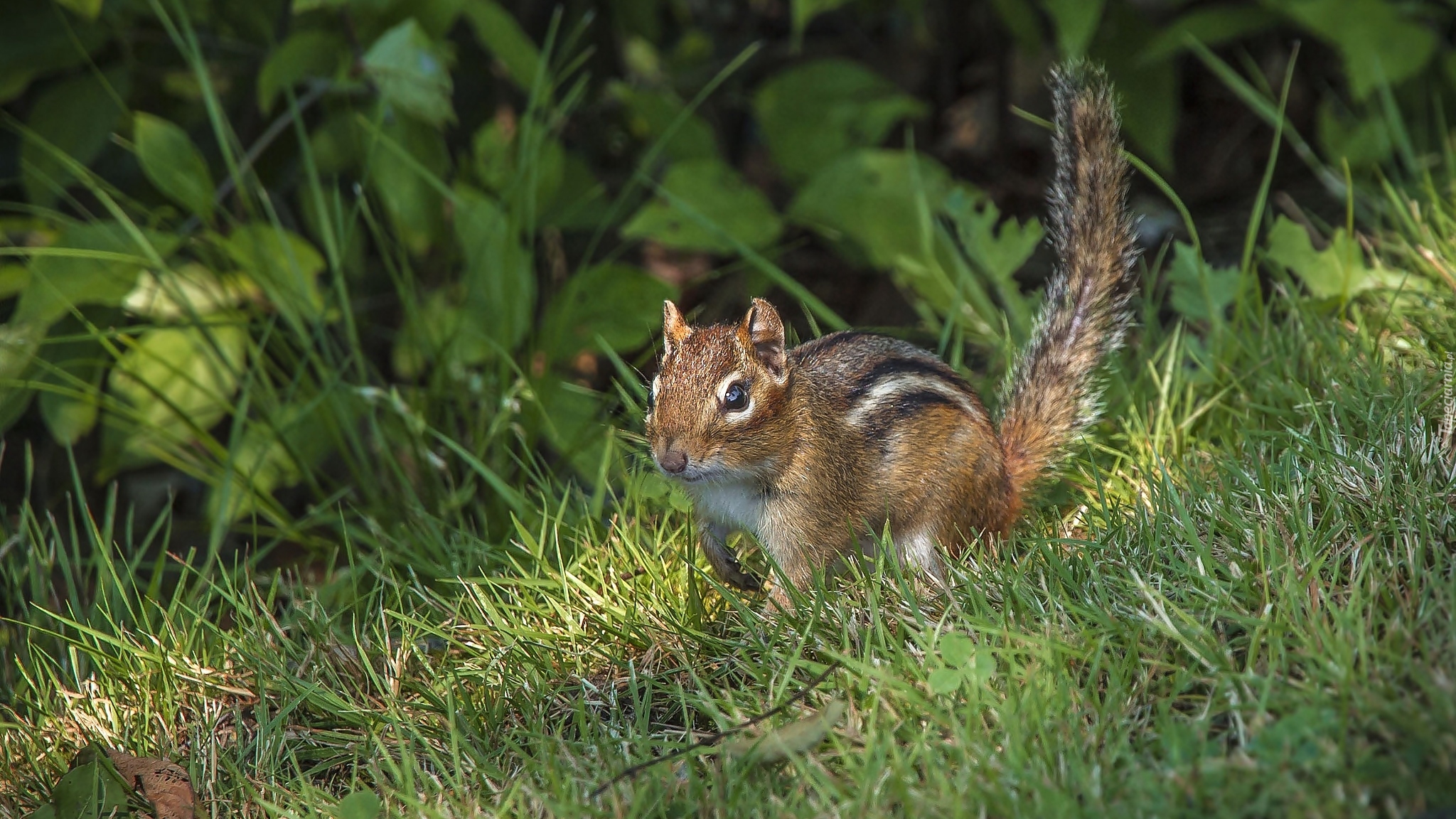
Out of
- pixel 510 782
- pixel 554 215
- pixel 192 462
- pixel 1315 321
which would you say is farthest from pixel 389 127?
pixel 1315 321

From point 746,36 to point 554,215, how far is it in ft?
4.19

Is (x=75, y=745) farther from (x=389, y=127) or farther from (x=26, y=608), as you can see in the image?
(x=389, y=127)

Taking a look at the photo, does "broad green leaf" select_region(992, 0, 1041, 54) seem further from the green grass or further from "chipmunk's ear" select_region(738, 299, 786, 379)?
"chipmunk's ear" select_region(738, 299, 786, 379)

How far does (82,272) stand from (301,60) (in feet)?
2.37

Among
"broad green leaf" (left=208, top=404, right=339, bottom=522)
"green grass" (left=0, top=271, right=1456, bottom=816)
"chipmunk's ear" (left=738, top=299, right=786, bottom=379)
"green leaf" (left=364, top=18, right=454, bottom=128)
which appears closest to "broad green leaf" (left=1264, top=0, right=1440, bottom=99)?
"green grass" (left=0, top=271, right=1456, bottom=816)

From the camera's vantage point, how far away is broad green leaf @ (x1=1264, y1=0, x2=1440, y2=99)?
3287mm

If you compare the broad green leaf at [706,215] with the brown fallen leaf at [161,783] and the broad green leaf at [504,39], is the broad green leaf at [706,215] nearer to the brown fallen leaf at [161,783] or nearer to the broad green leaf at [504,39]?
the broad green leaf at [504,39]

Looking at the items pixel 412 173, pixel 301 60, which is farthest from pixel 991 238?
pixel 301 60

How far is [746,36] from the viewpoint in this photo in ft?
15.4

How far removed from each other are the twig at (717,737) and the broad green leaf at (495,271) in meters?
1.51

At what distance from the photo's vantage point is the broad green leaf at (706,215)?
3.41 metres

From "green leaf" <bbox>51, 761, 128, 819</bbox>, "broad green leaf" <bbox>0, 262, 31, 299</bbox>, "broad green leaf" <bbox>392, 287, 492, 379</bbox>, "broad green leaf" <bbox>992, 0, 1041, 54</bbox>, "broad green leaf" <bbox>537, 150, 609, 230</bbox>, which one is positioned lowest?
"green leaf" <bbox>51, 761, 128, 819</bbox>

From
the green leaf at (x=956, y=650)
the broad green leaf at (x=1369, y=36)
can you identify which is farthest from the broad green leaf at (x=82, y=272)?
the broad green leaf at (x=1369, y=36)

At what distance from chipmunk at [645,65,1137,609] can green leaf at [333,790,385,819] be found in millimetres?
729
